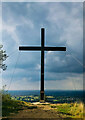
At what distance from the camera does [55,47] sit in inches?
495

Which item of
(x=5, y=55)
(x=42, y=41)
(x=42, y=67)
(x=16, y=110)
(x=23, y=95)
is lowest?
(x=23, y=95)

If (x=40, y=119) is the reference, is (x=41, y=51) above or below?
above

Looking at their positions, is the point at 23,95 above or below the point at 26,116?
below

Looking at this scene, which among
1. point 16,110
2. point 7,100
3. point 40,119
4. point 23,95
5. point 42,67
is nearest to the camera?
point 40,119

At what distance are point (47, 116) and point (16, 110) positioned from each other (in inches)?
95.2

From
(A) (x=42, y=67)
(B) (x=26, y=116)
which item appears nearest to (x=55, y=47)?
(A) (x=42, y=67)

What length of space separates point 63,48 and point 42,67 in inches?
88.9

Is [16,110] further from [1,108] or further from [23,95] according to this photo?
[23,95]

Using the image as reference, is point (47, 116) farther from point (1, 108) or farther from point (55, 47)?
point (55, 47)

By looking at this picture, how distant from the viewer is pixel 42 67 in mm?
12438

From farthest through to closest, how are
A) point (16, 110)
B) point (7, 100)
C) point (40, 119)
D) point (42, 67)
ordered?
point (42, 67), point (7, 100), point (16, 110), point (40, 119)

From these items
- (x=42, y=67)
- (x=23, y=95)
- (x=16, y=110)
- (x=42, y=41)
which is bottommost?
(x=23, y=95)

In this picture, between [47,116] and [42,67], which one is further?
[42,67]

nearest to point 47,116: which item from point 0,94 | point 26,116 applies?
point 26,116
